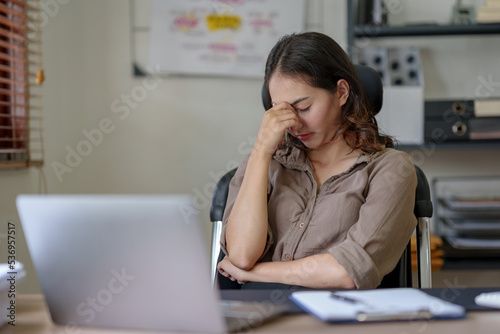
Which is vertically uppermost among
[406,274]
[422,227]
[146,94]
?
[146,94]

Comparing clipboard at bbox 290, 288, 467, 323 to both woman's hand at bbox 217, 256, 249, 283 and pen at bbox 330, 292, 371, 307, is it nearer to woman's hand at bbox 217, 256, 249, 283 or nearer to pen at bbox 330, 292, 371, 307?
pen at bbox 330, 292, 371, 307

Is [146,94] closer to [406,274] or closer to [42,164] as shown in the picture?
A: [42,164]

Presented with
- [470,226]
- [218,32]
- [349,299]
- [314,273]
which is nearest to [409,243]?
[314,273]

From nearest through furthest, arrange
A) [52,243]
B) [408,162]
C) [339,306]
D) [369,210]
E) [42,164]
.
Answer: [52,243]
[339,306]
[369,210]
[408,162]
[42,164]

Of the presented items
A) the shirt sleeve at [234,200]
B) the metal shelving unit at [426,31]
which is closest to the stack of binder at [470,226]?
the metal shelving unit at [426,31]

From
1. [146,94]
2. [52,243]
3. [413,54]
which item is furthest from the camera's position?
[146,94]

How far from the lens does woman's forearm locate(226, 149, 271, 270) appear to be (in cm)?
137

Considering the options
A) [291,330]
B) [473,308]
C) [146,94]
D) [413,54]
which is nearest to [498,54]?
[413,54]

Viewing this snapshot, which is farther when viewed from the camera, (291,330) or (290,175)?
(290,175)

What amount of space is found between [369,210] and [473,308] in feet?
1.45

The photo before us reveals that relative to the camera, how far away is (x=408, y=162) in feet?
4.70

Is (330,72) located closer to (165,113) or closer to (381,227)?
(381,227)

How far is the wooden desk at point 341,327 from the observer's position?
0.80 metres

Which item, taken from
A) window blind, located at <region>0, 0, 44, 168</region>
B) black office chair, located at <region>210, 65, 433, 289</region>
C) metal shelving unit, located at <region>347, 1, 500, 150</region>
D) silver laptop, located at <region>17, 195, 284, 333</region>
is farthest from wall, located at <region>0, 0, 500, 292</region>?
silver laptop, located at <region>17, 195, 284, 333</region>
